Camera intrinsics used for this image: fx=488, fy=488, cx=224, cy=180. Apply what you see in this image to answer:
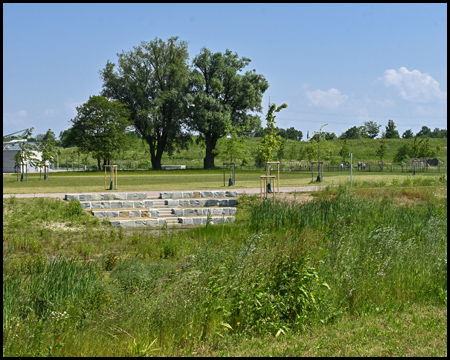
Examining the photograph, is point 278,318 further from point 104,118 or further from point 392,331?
point 104,118

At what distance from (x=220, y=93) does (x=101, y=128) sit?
14148mm

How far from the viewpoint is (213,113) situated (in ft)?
172

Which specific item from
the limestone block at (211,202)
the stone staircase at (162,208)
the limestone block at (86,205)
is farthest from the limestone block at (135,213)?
the limestone block at (211,202)

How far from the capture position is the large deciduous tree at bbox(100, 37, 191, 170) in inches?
2228

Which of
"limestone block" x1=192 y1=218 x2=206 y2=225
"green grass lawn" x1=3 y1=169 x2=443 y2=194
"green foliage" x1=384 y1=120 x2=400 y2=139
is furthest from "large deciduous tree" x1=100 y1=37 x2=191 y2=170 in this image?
"green foliage" x1=384 y1=120 x2=400 y2=139

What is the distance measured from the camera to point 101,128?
5497 centimetres

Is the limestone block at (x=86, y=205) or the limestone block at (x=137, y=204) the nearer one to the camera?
the limestone block at (x=86, y=205)

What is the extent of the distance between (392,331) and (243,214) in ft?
37.1

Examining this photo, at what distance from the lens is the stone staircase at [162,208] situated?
15.5 meters

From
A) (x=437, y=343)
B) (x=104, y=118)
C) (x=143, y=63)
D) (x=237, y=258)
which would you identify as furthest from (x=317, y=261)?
(x=143, y=63)

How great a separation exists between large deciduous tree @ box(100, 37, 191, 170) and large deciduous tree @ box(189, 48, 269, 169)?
95.2 inches

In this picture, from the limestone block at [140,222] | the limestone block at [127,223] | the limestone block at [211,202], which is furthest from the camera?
the limestone block at [211,202]

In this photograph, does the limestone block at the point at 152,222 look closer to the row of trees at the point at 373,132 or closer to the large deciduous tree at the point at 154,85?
the large deciduous tree at the point at 154,85

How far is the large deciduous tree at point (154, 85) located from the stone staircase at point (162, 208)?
1519 inches
